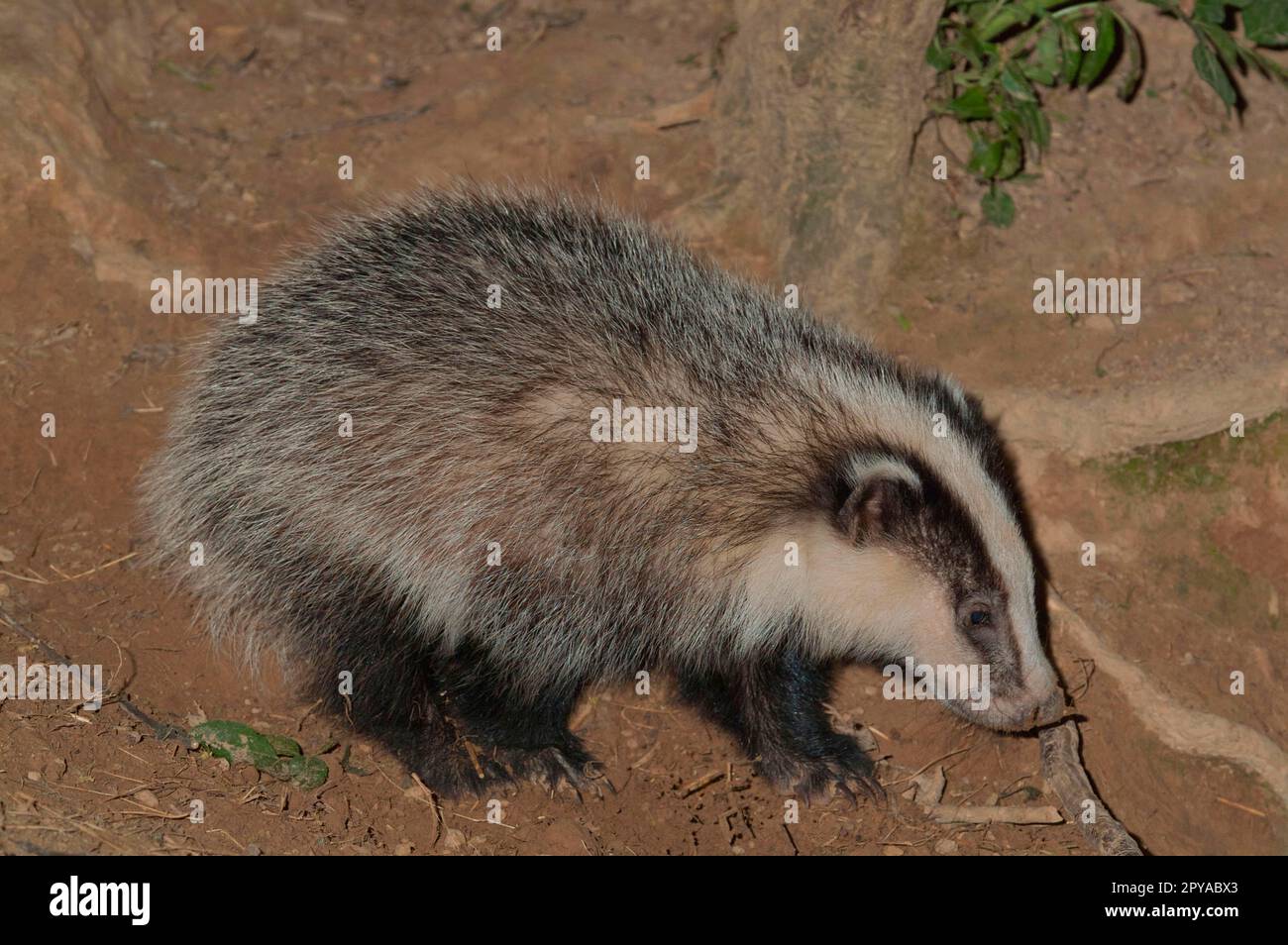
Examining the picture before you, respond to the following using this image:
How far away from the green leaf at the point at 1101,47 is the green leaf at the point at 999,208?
0.90 m

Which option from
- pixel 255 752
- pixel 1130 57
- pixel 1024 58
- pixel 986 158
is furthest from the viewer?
pixel 1024 58

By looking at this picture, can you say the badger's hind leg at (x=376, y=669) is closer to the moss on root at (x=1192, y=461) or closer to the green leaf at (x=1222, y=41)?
the moss on root at (x=1192, y=461)

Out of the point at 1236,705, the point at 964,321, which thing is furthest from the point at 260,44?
the point at 1236,705

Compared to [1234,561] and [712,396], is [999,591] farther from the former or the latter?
[1234,561]

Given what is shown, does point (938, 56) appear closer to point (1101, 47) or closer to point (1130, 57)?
point (1101, 47)

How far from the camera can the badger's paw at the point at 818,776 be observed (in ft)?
18.2

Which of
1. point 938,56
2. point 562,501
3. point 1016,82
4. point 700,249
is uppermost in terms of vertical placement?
point 938,56

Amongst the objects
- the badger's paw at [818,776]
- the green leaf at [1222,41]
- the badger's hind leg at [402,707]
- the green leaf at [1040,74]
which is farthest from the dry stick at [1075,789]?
the green leaf at [1222,41]

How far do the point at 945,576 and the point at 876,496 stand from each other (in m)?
0.42

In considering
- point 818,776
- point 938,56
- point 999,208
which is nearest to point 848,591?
point 818,776

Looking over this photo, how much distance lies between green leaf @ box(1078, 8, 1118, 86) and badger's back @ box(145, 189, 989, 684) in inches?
122

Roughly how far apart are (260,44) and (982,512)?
250 inches

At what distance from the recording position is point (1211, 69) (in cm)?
683

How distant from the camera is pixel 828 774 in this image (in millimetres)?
5570
